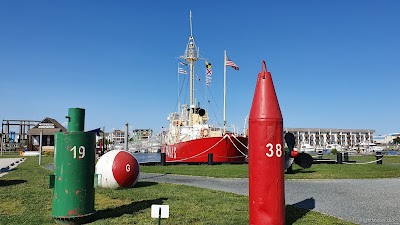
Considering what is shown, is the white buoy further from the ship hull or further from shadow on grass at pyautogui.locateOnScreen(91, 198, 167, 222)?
the ship hull

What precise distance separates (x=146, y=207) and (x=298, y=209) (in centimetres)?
372

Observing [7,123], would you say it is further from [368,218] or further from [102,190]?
[368,218]

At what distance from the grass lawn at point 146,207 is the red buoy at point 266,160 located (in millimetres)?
657

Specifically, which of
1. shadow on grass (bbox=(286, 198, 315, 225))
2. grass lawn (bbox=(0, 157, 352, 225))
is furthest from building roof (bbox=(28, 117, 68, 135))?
shadow on grass (bbox=(286, 198, 315, 225))

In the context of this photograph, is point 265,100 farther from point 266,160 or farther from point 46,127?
point 46,127

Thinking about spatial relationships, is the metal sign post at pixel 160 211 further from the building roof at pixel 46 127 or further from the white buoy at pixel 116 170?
the building roof at pixel 46 127

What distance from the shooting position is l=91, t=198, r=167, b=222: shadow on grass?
737cm

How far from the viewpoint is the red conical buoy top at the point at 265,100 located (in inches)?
262

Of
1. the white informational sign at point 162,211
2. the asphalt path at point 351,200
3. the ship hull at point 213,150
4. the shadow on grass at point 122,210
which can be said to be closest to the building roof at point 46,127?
the ship hull at point 213,150

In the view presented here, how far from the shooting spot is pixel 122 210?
7.99 meters

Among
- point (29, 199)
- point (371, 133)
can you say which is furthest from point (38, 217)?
point (371, 133)

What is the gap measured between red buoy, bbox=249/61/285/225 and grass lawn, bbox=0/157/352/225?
66 centimetres

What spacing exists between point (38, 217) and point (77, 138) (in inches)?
→ 75.0

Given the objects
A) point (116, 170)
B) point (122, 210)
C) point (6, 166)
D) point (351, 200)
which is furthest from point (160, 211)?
point (6, 166)
